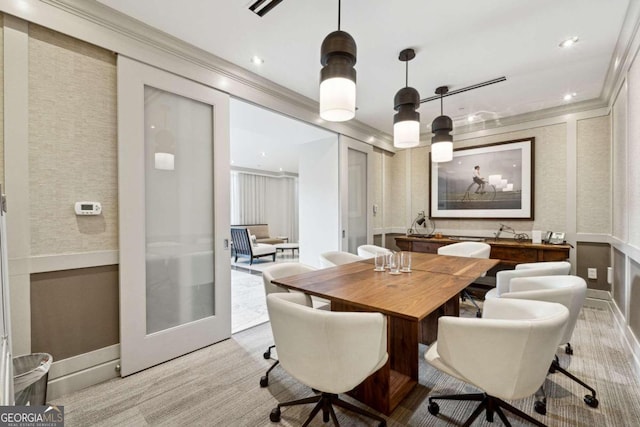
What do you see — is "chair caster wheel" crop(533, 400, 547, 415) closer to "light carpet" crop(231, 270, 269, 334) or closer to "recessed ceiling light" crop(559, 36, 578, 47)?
"light carpet" crop(231, 270, 269, 334)

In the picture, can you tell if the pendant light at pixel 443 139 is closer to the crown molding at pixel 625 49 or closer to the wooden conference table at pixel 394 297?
the wooden conference table at pixel 394 297

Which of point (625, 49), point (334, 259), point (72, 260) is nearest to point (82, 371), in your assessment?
point (72, 260)

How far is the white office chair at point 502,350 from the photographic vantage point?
4.04ft

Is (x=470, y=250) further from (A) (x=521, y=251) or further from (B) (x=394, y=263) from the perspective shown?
(B) (x=394, y=263)

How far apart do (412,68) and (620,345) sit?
3.20m

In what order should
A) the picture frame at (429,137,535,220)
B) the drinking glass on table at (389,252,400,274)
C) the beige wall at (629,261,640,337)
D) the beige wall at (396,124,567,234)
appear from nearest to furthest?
1. the beige wall at (629,261,640,337)
2. the drinking glass on table at (389,252,400,274)
3. the beige wall at (396,124,567,234)
4. the picture frame at (429,137,535,220)

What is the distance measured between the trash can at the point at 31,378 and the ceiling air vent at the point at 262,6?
261 centimetres

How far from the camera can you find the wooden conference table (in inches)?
58.9

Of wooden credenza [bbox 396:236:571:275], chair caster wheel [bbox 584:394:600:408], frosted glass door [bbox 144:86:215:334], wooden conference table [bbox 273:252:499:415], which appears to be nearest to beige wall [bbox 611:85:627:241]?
wooden credenza [bbox 396:236:571:275]

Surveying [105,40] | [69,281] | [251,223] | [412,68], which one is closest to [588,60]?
[412,68]

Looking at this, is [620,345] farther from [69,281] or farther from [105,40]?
[105,40]

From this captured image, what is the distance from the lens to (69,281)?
192cm

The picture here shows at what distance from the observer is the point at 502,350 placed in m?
1.26

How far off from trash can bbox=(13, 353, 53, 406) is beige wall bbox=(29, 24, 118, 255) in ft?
2.10
